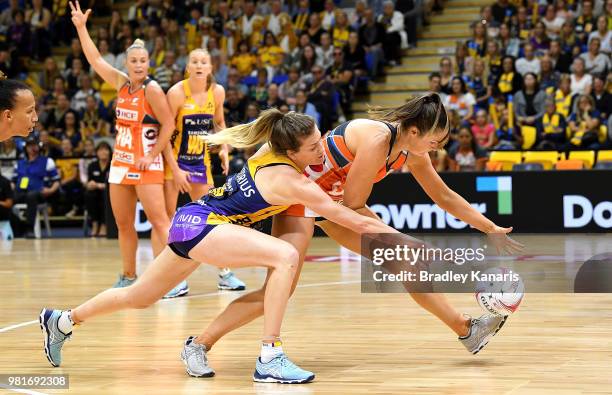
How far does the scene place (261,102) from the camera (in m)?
18.0

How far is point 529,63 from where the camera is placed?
54.6 feet

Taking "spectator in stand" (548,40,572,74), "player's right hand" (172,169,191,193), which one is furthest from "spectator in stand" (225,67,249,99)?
"player's right hand" (172,169,191,193)

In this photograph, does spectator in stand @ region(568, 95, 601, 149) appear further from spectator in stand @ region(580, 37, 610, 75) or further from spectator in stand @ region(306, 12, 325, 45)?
spectator in stand @ region(306, 12, 325, 45)

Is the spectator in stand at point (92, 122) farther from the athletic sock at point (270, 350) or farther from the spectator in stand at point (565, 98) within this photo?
the athletic sock at point (270, 350)

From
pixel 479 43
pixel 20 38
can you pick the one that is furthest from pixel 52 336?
pixel 20 38

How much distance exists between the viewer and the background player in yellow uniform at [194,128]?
9.22m

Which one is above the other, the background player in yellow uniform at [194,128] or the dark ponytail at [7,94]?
the dark ponytail at [7,94]

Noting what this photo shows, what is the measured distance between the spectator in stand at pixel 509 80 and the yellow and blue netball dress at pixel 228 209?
11.6 metres

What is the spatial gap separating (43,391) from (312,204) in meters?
1.53

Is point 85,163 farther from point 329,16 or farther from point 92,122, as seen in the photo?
point 329,16

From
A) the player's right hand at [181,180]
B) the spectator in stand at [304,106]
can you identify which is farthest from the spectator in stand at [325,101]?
the player's right hand at [181,180]

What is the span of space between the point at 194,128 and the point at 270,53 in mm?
10212

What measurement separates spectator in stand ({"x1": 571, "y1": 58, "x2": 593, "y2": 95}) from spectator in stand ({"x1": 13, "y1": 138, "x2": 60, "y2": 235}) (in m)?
8.18

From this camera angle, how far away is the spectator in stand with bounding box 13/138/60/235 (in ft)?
55.0
